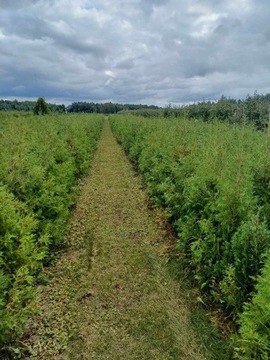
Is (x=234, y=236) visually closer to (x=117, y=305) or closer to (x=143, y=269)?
(x=117, y=305)

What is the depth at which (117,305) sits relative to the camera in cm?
388

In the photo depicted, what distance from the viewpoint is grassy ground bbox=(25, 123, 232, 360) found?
125 inches

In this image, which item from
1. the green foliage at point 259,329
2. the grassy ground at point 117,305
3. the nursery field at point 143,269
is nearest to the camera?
the green foliage at point 259,329

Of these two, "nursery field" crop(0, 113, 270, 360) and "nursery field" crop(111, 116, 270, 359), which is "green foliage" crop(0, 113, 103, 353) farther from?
"nursery field" crop(111, 116, 270, 359)

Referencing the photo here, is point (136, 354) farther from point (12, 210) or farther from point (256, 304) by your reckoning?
point (12, 210)

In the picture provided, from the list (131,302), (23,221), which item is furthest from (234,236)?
(23,221)

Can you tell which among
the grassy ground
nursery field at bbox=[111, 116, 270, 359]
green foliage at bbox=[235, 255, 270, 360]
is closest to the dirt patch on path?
the grassy ground

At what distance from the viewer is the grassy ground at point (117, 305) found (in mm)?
3178

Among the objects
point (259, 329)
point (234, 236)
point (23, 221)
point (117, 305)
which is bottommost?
point (117, 305)

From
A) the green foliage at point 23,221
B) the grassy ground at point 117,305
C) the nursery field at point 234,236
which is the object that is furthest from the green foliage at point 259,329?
the green foliage at point 23,221

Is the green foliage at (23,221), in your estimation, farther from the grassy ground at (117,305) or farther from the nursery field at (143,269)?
the grassy ground at (117,305)

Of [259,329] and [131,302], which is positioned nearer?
[259,329]

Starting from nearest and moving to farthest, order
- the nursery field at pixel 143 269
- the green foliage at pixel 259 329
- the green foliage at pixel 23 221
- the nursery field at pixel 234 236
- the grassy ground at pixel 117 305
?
the green foliage at pixel 259 329 < the nursery field at pixel 234 236 < the green foliage at pixel 23 221 < the nursery field at pixel 143 269 < the grassy ground at pixel 117 305

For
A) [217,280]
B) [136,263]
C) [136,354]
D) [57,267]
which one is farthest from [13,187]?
[217,280]
